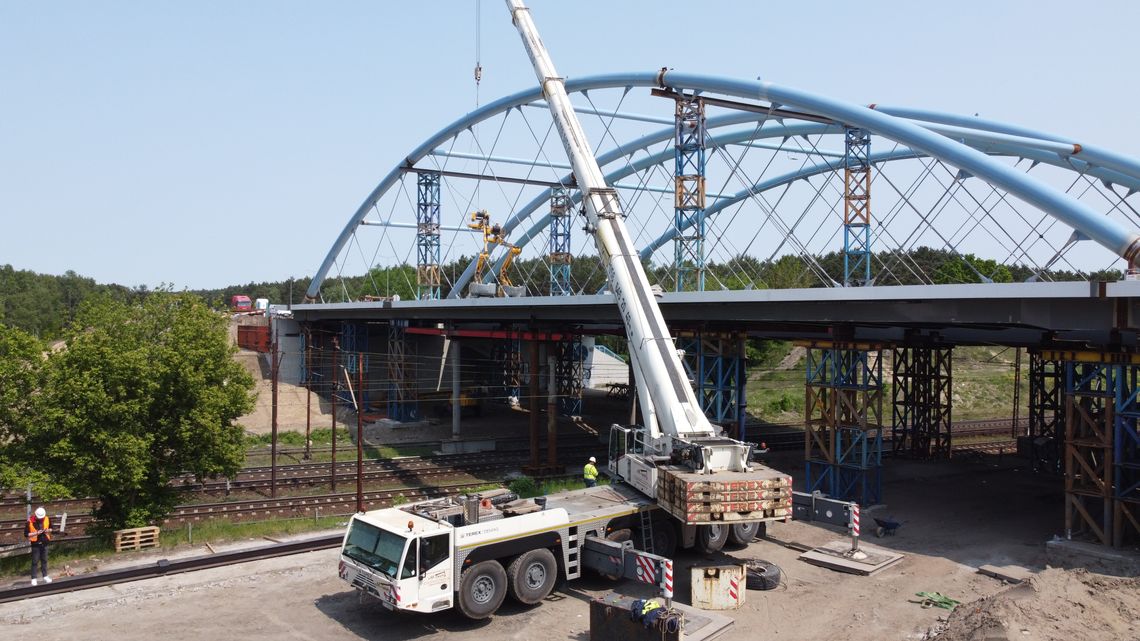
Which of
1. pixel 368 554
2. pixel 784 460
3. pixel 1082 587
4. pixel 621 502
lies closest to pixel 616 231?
pixel 621 502

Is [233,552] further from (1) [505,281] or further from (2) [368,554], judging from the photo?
(1) [505,281]

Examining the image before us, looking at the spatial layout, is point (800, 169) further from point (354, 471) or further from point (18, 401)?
point (18, 401)

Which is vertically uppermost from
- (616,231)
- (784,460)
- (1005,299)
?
(616,231)

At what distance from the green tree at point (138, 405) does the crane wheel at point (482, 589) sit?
37.1 ft

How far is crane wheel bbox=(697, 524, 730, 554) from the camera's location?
20.0m

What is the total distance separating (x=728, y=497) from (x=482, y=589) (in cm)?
513

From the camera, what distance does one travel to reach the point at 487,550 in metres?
16.2

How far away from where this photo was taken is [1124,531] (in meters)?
20.9

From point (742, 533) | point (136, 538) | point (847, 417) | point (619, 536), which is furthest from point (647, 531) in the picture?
point (136, 538)

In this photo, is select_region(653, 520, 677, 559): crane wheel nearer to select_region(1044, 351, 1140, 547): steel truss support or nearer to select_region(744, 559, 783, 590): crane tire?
select_region(744, 559, 783, 590): crane tire

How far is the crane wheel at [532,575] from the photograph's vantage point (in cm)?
1669

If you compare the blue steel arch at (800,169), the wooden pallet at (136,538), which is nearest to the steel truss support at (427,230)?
the blue steel arch at (800,169)

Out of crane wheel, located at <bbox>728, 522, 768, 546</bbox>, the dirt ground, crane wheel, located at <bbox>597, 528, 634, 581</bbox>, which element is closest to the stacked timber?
crane wheel, located at <bbox>597, 528, 634, 581</bbox>

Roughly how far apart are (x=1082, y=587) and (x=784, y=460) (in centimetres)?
2480
